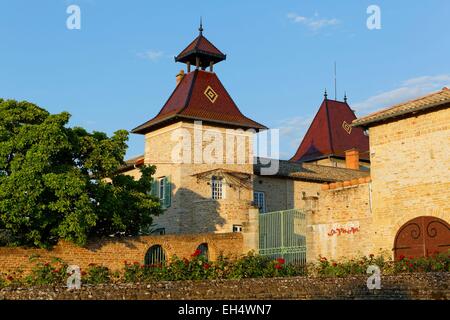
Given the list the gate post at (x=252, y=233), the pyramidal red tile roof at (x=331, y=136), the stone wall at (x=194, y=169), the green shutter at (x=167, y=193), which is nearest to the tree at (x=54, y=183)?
the gate post at (x=252, y=233)

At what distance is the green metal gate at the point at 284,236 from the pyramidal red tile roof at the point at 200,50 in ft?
41.6

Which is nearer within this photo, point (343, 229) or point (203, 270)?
point (203, 270)

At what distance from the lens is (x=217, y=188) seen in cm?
3447

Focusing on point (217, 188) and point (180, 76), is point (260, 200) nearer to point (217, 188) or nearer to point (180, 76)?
point (217, 188)

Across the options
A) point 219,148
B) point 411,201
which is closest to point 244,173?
point 219,148

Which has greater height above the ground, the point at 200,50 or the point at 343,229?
the point at 200,50

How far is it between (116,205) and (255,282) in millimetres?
11531

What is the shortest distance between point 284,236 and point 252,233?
203cm

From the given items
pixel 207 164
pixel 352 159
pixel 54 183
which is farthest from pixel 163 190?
pixel 352 159

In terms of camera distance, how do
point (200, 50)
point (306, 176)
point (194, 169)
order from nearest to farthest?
point (194, 169) < point (200, 50) < point (306, 176)

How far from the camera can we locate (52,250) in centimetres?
2311

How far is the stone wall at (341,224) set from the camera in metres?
24.0

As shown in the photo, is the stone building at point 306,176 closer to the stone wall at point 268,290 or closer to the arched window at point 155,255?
the arched window at point 155,255

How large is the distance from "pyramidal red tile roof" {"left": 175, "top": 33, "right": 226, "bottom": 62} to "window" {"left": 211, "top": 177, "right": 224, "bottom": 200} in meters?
7.66
